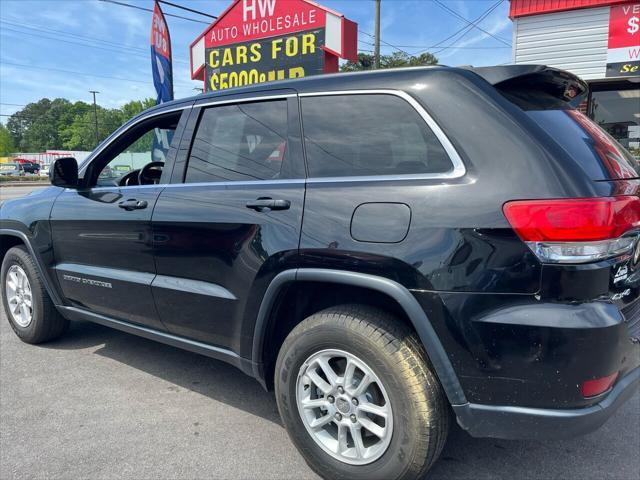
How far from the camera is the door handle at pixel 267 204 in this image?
2.49m

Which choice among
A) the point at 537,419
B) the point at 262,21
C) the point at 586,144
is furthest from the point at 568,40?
the point at 537,419

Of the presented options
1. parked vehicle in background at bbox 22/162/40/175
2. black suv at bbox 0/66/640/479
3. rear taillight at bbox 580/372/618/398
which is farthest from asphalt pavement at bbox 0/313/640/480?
parked vehicle in background at bbox 22/162/40/175

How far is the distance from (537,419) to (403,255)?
816 millimetres

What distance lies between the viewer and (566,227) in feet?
6.13

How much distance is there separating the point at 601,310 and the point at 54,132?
13658 cm

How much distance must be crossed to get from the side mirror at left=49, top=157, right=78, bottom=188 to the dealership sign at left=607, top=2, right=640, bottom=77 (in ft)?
34.8

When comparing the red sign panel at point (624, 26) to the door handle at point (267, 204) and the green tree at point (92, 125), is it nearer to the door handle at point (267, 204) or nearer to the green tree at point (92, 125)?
the door handle at point (267, 204)

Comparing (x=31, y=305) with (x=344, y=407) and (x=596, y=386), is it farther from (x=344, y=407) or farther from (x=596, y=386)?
(x=596, y=386)

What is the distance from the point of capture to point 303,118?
2635 mm

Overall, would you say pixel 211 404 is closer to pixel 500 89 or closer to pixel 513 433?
pixel 513 433

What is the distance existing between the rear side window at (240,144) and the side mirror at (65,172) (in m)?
1.12

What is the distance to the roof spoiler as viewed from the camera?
2211 mm

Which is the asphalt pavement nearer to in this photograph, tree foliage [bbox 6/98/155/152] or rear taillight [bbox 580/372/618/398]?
rear taillight [bbox 580/372/618/398]

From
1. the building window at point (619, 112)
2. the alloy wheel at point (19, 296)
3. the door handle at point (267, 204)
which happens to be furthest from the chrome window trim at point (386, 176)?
the building window at point (619, 112)
